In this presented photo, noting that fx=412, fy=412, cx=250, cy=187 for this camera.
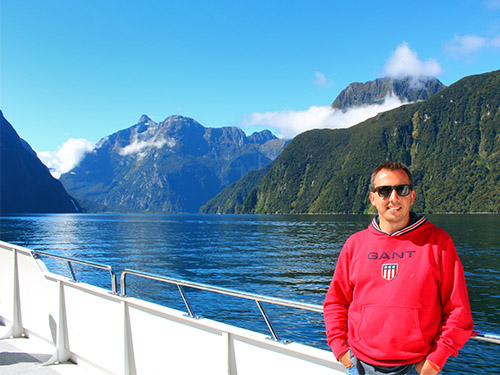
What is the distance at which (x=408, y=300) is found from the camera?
276cm

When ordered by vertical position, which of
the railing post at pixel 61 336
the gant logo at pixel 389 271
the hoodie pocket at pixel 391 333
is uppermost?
the gant logo at pixel 389 271

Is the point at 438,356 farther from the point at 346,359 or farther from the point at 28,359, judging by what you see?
the point at 28,359

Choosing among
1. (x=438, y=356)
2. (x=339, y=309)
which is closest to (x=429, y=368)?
(x=438, y=356)

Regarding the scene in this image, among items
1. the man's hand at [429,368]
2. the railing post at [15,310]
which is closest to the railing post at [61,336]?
the railing post at [15,310]

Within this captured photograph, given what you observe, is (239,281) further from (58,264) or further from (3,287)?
(3,287)

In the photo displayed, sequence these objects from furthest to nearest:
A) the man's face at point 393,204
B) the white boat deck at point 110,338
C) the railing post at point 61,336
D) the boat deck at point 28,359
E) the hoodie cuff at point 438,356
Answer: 1. the railing post at point 61,336
2. the boat deck at point 28,359
3. the white boat deck at point 110,338
4. the man's face at point 393,204
5. the hoodie cuff at point 438,356

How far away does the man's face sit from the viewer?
298 centimetres

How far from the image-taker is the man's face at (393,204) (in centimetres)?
298

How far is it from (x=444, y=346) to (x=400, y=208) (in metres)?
0.95

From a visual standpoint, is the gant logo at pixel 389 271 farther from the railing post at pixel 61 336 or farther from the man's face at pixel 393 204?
the railing post at pixel 61 336

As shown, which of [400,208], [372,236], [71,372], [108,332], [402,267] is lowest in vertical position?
[71,372]

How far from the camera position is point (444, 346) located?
2639mm

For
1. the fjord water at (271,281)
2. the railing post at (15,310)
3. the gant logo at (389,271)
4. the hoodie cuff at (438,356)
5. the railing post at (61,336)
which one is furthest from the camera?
the fjord water at (271,281)

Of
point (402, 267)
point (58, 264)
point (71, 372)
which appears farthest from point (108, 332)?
point (58, 264)
